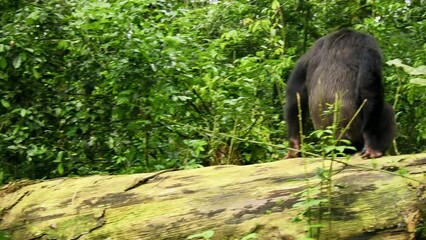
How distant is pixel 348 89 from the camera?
4.54m

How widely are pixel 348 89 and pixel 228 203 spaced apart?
6.05 feet

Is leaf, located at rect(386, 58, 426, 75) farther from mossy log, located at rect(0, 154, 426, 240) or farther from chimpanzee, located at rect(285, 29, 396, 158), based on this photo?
chimpanzee, located at rect(285, 29, 396, 158)

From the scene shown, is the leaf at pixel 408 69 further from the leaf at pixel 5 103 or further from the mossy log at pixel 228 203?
the leaf at pixel 5 103

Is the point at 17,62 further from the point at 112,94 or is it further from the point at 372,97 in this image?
the point at 372,97

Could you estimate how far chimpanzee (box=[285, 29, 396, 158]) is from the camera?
14.0ft

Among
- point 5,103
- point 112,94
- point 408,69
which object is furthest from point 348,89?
point 5,103

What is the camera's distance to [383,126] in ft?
14.1

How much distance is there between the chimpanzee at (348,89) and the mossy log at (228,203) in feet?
2.43

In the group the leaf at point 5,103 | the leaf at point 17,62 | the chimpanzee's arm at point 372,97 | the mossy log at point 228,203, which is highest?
the leaf at point 17,62

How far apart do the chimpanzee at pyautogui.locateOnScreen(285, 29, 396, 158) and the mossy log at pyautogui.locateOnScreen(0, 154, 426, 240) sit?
74cm

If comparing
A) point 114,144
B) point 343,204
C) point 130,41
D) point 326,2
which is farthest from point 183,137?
point 326,2

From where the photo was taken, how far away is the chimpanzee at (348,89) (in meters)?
4.26

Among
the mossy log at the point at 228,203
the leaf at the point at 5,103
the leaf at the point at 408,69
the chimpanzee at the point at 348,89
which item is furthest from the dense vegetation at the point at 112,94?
the leaf at the point at 408,69

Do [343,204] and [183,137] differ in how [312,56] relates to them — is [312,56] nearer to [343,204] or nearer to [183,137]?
[183,137]
